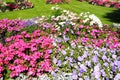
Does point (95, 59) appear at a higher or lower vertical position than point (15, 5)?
higher

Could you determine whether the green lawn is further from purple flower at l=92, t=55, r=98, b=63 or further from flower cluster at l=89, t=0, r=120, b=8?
purple flower at l=92, t=55, r=98, b=63

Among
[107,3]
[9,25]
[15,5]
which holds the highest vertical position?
[9,25]

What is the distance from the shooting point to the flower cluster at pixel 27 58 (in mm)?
8625

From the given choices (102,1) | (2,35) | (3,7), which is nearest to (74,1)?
(102,1)

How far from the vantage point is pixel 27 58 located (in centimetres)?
892

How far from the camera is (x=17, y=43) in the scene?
385 inches

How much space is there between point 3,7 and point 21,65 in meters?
15.2

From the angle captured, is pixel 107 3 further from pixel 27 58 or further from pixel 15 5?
pixel 27 58

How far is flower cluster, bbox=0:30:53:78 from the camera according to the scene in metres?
8.62

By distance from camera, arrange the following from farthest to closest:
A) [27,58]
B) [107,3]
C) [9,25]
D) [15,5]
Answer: [107,3] → [15,5] → [9,25] → [27,58]

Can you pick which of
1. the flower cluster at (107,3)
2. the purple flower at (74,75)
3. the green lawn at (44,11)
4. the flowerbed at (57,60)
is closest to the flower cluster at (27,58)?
the flowerbed at (57,60)

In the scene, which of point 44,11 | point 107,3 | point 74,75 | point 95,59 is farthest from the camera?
point 107,3

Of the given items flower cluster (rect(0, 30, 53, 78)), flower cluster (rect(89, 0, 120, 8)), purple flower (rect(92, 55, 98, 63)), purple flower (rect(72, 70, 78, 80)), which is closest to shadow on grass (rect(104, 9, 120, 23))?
flower cluster (rect(89, 0, 120, 8))

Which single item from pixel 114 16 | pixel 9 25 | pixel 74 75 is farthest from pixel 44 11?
pixel 74 75
